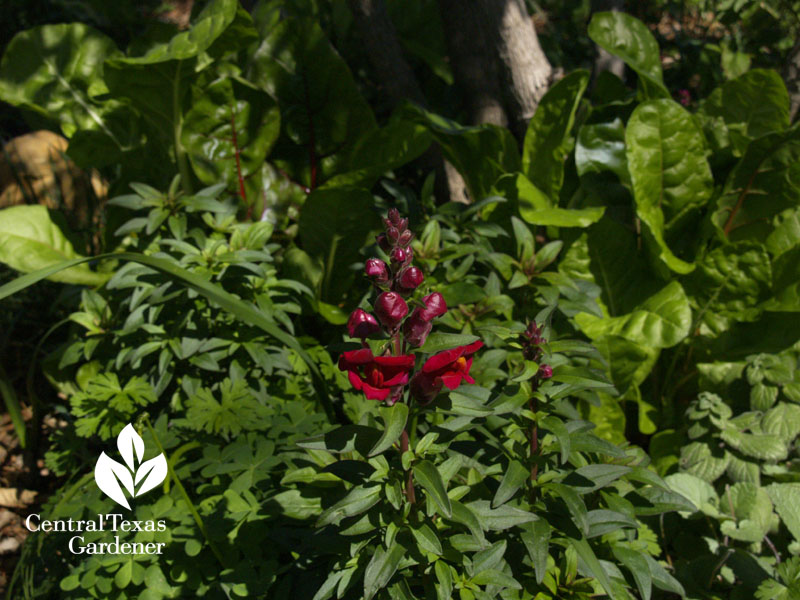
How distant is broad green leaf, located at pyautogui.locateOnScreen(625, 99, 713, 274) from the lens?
8.53ft

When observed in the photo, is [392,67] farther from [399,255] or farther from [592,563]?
[592,563]

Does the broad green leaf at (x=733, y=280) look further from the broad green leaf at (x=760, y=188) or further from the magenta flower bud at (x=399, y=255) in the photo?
the magenta flower bud at (x=399, y=255)

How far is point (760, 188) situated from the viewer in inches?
104

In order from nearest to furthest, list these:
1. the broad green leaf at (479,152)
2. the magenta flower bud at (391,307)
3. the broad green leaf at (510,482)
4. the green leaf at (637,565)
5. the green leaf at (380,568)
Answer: the magenta flower bud at (391,307), the green leaf at (380,568), the broad green leaf at (510,482), the green leaf at (637,565), the broad green leaf at (479,152)

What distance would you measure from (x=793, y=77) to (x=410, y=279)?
9.15 feet

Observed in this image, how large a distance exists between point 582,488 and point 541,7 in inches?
181

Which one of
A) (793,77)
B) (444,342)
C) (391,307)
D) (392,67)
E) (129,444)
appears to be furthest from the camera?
(392,67)

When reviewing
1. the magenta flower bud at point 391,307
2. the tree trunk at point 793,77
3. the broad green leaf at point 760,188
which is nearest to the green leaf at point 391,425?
the magenta flower bud at point 391,307

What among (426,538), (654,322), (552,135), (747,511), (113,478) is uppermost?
(552,135)

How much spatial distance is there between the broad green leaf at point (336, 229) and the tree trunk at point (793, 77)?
2.04 metres

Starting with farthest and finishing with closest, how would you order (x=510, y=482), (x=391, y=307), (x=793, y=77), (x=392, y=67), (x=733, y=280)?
(x=392, y=67) < (x=793, y=77) < (x=733, y=280) < (x=510, y=482) < (x=391, y=307)

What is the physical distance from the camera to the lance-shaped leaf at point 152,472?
1.71m

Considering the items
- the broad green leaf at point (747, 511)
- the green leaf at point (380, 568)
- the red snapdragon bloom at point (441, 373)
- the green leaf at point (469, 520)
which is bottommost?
the broad green leaf at point (747, 511)

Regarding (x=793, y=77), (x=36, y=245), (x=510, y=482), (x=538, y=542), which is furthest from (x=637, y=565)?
(x=793, y=77)
